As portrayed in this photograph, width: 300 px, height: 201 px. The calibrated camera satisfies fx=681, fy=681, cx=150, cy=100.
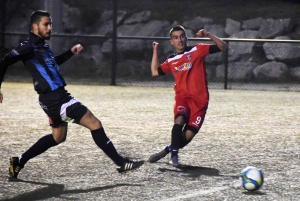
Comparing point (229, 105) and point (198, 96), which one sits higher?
point (198, 96)

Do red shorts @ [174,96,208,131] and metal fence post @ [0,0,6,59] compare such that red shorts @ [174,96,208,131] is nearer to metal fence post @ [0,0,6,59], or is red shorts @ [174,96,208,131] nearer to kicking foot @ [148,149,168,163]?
kicking foot @ [148,149,168,163]

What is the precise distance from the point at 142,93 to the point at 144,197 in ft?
32.4

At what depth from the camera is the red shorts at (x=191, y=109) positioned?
6906 millimetres

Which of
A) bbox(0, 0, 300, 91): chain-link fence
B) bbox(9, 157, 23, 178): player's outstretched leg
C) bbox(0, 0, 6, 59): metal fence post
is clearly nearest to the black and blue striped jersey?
bbox(9, 157, 23, 178): player's outstretched leg

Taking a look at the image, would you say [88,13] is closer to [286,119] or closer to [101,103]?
[101,103]

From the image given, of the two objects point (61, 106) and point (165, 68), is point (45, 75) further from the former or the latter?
point (165, 68)

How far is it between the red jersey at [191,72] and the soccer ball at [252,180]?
1.65m

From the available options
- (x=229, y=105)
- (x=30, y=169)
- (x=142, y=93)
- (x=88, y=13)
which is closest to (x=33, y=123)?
(x=30, y=169)

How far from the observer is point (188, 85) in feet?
23.0

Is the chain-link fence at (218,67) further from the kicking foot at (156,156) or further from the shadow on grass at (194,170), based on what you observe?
the shadow on grass at (194,170)

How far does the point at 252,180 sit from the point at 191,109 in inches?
68.1

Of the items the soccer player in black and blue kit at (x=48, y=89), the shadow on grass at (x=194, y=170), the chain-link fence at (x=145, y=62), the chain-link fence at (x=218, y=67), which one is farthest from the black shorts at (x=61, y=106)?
the chain-link fence at (x=218, y=67)

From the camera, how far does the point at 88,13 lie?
84.7 ft

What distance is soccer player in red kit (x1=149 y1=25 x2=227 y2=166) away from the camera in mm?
6844
